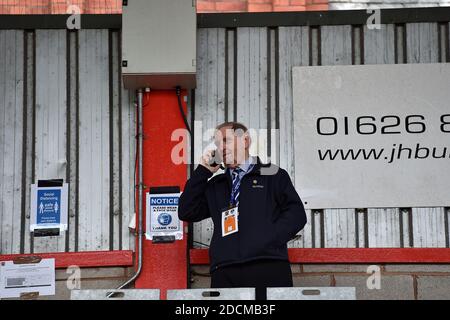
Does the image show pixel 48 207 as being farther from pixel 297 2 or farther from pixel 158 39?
pixel 297 2

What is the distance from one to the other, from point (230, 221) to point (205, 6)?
2.03 metres

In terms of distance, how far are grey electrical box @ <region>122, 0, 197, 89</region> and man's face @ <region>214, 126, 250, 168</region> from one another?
68 cm

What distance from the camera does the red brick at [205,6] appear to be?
5.33 m

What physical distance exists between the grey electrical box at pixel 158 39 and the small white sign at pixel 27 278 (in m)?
1.31

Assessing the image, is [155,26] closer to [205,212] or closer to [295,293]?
[205,212]

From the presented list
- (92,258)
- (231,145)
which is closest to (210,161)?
(231,145)

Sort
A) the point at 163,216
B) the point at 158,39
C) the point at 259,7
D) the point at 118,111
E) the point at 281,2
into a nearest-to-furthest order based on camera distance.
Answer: the point at 158,39
the point at 163,216
the point at 118,111
the point at 259,7
the point at 281,2

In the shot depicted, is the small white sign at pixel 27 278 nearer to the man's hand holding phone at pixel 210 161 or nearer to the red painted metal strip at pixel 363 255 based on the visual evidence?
the red painted metal strip at pixel 363 255

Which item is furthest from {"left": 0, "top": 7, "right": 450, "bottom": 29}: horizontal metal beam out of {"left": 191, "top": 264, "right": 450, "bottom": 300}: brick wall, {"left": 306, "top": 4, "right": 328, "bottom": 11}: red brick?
{"left": 191, "top": 264, "right": 450, "bottom": 300}: brick wall

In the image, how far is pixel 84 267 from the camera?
478 centimetres

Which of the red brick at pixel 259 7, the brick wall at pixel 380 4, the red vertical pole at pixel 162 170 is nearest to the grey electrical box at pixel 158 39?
the red vertical pole at pixel 162 170

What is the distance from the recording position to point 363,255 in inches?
188

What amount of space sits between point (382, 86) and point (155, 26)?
154cm
